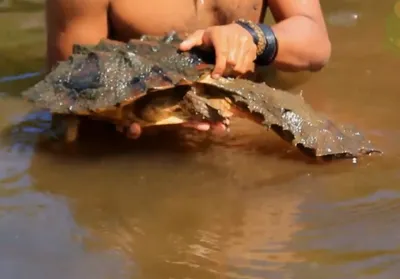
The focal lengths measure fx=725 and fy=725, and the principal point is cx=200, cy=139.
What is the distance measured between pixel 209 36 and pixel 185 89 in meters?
0.15

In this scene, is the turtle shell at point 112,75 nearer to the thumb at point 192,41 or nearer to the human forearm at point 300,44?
the thumb at point 192,41

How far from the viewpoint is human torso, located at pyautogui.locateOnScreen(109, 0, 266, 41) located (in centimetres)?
215

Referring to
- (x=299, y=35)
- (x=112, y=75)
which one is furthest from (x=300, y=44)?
(x=112, y=75)

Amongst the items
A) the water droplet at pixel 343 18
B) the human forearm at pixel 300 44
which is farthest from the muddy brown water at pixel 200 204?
the water droplet at pixel 343 18

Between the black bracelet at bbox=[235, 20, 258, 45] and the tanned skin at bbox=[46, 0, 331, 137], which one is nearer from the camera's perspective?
the black bracelet at bbox=[235, 20, 258, 45]

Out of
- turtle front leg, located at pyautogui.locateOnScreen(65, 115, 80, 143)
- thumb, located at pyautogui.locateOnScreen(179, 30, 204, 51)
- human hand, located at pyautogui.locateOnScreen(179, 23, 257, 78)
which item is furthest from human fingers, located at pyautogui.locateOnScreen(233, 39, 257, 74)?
turtle front leg, located at pyautogui.locateOnScreen(65, 115, 80, 143)

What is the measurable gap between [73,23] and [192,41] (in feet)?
1.67

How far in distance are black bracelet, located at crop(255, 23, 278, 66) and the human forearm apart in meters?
0.03

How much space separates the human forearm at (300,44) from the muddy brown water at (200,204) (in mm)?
153

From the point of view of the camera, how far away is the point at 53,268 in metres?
1.46

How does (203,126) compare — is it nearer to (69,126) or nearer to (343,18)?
(69,126)

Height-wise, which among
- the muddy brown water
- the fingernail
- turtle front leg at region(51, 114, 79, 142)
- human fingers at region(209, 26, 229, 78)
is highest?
human fingers at region(209, 26, 229, 78)

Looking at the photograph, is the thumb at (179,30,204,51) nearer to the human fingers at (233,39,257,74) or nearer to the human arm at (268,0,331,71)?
the human fingers at (233,39,257,74)

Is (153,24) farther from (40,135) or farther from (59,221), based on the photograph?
(59,221)
